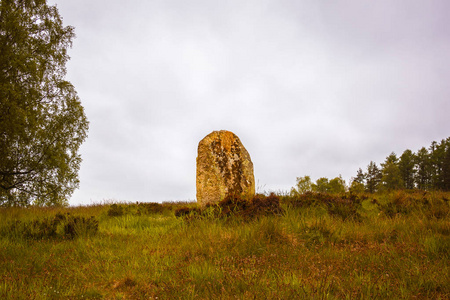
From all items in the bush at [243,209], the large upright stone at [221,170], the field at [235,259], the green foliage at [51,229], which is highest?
the large upright stone at [221,170]

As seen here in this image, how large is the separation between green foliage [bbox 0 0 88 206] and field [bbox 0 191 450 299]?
8459 millimetres

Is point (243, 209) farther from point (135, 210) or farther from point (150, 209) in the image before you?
point (150, 209)

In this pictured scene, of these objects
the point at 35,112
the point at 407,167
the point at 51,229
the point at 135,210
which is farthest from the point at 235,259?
the point at 407,167

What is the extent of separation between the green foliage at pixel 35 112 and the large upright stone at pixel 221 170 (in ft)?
29.7

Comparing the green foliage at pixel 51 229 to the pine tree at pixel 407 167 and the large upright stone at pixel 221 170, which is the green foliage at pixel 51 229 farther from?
the pine tree at pixel 407 167

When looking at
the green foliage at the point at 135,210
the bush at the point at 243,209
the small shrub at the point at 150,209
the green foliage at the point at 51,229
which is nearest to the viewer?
the green foliage at the point at 51,229

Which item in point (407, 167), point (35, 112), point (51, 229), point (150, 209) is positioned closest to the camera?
point (51, 229)

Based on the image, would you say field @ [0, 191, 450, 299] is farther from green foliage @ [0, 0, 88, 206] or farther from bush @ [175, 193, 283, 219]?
green foliage @ [0, 0, 88, 206]

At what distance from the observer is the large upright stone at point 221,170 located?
10.1 metres

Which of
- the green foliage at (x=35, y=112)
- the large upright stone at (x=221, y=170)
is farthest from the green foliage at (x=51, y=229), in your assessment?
the green foliage at (x=35, y=112)

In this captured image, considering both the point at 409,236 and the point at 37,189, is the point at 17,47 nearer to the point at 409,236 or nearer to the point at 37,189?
the point at 37,189

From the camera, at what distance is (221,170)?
33.5 feet

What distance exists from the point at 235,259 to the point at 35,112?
1502cm

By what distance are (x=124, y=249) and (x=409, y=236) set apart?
5479 millimetres
